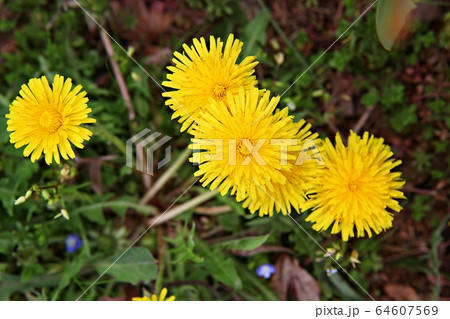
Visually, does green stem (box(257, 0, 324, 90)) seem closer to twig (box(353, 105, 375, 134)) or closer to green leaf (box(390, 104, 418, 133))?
twig (box(353, 105, 375, 134))

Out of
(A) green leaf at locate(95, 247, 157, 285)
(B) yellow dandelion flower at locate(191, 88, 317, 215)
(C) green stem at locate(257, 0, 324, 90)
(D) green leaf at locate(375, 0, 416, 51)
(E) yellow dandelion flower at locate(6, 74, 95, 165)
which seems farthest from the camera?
(C) green stem at locate(257, 0, 324, 90)

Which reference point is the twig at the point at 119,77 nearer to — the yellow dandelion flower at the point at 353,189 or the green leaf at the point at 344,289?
the yellow dandelion flower at the point at 353,189

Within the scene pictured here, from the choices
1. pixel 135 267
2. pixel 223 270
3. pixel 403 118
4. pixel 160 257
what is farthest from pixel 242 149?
pixel 403 118

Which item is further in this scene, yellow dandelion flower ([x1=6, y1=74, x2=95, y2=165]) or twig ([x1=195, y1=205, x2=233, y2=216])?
twig ([x1=195, y1=205, x2=233, y2=216])

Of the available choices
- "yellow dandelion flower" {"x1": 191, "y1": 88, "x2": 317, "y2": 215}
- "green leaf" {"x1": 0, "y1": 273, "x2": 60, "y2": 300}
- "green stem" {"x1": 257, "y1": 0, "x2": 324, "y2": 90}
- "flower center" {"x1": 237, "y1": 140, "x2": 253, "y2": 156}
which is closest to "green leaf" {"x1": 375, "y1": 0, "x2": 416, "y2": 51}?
"green stem" {"x1": 257, "y1": 0, "x2": 324, "y2": 90}

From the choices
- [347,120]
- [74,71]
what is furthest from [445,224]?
[74,71]
